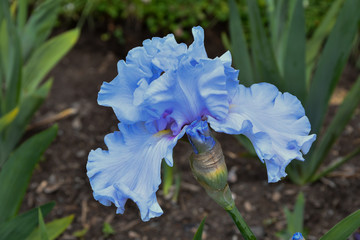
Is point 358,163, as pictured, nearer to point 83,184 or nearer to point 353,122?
point 353,122

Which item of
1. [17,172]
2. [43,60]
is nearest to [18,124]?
[43,60]

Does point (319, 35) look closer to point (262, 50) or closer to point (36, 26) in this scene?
point (262, 50)

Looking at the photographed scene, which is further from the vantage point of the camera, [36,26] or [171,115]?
[36,26]

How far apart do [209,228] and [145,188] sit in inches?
35.9

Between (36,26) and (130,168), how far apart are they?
132cm

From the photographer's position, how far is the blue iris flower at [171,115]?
0.80 metres

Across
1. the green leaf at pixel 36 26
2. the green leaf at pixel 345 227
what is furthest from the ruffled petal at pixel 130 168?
the green leaf at pixel 36 26

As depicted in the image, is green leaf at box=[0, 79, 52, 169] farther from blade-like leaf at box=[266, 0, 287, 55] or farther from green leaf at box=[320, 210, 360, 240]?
green leaf at box=[320, 210, 360, 240]

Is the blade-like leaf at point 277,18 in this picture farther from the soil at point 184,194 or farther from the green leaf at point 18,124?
the green leaf at point 18,124

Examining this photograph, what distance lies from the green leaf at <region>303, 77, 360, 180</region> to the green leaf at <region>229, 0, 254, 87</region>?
31cm

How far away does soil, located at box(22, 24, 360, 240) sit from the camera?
167 centimetres

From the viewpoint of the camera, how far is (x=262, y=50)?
1.51 metres

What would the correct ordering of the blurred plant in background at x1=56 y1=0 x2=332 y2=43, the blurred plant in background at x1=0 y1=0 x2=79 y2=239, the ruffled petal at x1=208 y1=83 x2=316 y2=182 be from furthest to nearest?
1. the blurred plant in background at x1=56 y1=0 x2=332 y2=43
2. the blurred plant in background at x1=0 y1=0 x2=79 y2=239
3. the ruffled petal at x1=208 y1=83 x2=316 y2=182

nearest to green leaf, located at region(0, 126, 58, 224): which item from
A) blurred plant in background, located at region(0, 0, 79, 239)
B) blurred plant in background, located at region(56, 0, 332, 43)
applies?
blurred plant in background, located at region(0, 0, 79, 239)
